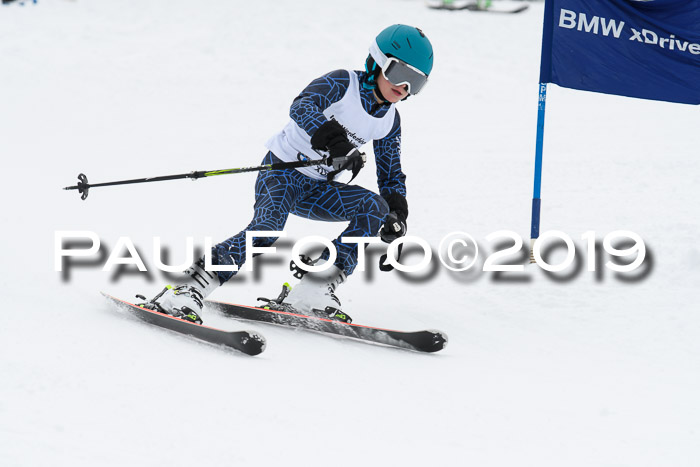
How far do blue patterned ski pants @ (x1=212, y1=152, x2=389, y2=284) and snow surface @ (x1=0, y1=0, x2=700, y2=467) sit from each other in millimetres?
501

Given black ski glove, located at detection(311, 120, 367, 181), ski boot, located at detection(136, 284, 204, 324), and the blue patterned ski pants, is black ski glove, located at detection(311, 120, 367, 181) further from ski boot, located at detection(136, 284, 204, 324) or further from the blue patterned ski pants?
ski boot, located at detection(136, 284, 204, 324)

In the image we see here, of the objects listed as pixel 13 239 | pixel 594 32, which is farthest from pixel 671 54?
pixel 13 239

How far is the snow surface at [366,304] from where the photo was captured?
2668 mm

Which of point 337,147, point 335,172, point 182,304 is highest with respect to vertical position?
point 337,147

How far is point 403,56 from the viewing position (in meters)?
3.95

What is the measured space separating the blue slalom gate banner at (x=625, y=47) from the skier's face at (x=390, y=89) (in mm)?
2043

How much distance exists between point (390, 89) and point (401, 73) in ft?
0.47

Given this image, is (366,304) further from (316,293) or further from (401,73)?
(401,73)

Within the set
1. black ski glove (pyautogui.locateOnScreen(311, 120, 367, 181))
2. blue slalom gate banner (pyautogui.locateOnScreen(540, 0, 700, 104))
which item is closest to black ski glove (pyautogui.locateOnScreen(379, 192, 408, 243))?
black ski glove (pyautogui.locateOnScreen(311, 120, 367, 181))

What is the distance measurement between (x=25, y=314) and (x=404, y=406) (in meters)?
2.06

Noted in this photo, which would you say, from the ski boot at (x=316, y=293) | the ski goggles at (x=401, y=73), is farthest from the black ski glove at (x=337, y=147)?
the ski boot at (x=316, y=293)

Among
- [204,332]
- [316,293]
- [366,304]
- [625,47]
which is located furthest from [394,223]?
[625,47]

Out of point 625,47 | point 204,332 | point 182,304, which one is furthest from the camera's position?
point 625,47

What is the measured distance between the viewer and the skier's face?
13.3ft
